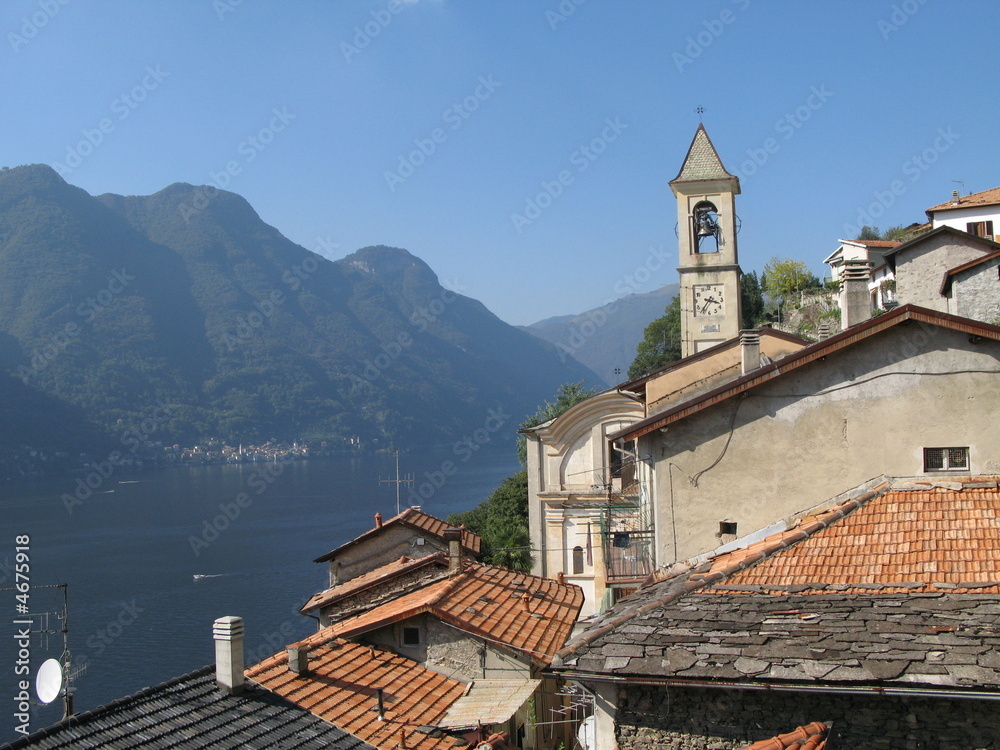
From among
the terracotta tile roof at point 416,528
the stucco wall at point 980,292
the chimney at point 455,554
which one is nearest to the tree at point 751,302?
the stucco wall at point 980,292

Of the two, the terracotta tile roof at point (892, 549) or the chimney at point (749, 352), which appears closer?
the terracotta tile roof at point (892, 549)

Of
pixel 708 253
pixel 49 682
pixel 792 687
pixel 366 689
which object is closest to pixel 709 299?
pixel 708 253

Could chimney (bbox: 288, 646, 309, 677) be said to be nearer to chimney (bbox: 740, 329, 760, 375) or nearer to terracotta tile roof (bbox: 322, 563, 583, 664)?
terracotta tile roof (bbox: 322, 563, 583, 664)

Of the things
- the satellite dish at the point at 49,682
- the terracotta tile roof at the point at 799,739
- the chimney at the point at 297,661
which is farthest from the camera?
the chimney at the point at 297,661

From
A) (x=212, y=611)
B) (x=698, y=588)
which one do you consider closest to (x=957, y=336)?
(x=698, y=588)

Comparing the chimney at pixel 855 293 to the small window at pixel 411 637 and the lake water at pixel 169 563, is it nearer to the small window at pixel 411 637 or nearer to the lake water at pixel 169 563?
the small window at pixel 411 637

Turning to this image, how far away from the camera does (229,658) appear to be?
37.9ft

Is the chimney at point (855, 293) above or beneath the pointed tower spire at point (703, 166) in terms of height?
beneath

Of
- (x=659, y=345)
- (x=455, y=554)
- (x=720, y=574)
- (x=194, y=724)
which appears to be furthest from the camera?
(x=659, y=345)

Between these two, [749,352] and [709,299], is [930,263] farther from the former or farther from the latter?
[749,352]

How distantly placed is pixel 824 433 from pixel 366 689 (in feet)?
26.9

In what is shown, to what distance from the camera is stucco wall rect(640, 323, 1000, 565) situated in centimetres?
1071

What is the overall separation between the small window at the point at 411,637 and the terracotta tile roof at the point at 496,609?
Answer: 0.36m

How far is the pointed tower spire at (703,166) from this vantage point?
27719 mm
